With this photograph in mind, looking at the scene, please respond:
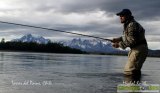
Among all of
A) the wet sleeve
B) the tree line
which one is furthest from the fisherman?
the tree line

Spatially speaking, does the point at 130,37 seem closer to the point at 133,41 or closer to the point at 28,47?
the point at 133,41

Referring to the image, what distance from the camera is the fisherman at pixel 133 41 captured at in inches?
458

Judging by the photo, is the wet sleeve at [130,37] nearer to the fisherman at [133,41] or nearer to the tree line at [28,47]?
the fisherman at [133,41]

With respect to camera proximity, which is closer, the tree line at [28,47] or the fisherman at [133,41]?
the fisherman at [133,41]

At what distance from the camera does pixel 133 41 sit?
1168 cm

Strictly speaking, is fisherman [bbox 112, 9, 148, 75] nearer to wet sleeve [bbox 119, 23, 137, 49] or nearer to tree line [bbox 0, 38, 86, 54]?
wet sleeve [bbox 119, 23, 137, 49]

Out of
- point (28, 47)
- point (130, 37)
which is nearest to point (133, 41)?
point (130, 37)

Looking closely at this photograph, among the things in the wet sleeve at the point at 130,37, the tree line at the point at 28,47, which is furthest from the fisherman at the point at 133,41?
the tree line at the point at 28,47

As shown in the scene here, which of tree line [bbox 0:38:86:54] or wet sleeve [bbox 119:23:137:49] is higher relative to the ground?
wet sleeve [bbox 119:23:137:49]

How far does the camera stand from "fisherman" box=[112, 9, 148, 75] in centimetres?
1164

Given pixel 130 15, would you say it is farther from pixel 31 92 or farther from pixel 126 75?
pixel 31 92

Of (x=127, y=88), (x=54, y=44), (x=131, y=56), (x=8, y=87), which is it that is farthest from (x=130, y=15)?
(x=54, y=44)

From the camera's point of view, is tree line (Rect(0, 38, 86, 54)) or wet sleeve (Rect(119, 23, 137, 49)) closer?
wet sleeve (Rect(119, 23, 137, 49))

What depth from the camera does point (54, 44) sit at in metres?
192
